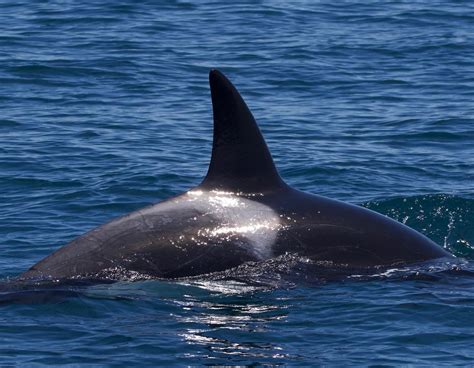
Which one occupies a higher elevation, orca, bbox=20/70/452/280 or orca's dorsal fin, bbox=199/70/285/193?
orca's dorsal fin, bbox=199/70/285/193

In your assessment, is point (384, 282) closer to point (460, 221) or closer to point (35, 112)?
point (460, 221)

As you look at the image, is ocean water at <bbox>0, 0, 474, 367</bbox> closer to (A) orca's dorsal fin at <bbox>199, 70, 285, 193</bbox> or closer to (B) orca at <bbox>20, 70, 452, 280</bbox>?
(B) orca at <bbox>20, 70, 452, 280</bbox>

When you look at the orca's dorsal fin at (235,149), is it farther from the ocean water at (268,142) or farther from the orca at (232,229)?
the ocean water at (268,142)

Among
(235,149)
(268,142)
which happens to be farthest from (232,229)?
(268,142)

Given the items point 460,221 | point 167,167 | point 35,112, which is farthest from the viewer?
point 35,112

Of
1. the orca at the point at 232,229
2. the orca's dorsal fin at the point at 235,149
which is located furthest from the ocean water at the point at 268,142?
the orca's dorsal fin at the point at 235,149

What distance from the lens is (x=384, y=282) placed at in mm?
15469

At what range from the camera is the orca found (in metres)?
15.0

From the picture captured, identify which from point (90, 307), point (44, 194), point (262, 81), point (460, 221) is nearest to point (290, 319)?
point (90, 307)

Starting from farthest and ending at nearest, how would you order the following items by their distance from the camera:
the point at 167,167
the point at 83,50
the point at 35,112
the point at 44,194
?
1. the point at 83,50
2. the point at 35,112
3. the point at 167,167
4. the point at 44,194

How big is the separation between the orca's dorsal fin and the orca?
0.01 m

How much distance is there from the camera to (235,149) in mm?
15328

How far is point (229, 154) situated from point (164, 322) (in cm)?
238

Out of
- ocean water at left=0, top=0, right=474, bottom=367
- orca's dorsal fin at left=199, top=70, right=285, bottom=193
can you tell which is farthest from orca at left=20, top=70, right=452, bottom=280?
ocean water at left=0, top=0, right=474, bottom=367
